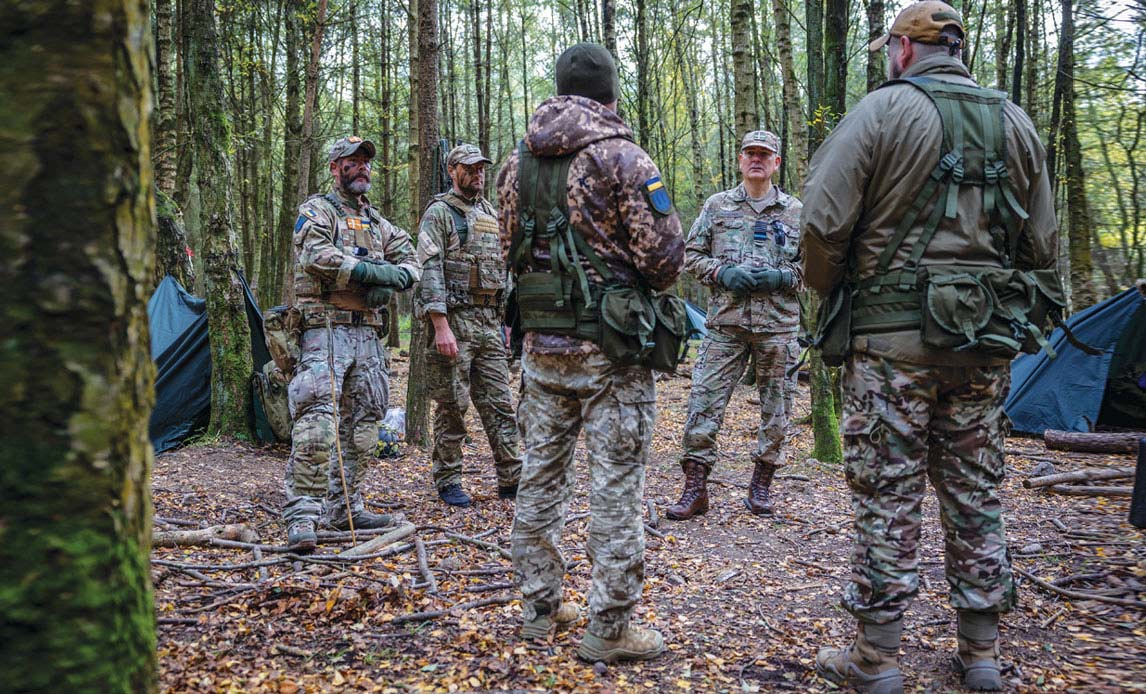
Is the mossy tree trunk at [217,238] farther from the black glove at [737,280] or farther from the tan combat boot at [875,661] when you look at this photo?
the tan combat boot at [875,661]

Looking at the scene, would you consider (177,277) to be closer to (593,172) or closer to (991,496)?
(593,172)

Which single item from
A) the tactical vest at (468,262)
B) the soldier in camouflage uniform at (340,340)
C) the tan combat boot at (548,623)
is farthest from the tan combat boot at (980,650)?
the tactical vest at (468,262)

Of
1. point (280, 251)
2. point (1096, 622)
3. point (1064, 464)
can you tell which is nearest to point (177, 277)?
point (280, 251)

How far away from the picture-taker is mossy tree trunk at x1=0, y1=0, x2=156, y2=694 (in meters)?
1.31

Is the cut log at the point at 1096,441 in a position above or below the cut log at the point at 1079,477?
above

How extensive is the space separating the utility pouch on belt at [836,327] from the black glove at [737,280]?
1913 mm

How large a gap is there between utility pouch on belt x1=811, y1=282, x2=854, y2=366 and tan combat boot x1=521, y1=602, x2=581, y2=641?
147 centimetres

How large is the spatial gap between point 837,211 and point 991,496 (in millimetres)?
1170

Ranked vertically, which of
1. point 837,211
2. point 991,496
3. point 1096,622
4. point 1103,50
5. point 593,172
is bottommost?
point 1096,622

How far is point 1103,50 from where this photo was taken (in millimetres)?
11312

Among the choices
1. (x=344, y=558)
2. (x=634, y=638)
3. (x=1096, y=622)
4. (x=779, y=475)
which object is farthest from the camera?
(x=779, y=475)

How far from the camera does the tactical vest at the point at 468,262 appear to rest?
17.0 ft

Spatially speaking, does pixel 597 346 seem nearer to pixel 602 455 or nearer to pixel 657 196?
pixel 602 455

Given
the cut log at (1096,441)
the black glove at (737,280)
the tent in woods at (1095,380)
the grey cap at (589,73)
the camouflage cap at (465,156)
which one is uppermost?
the camouflage cap at (465,156)
